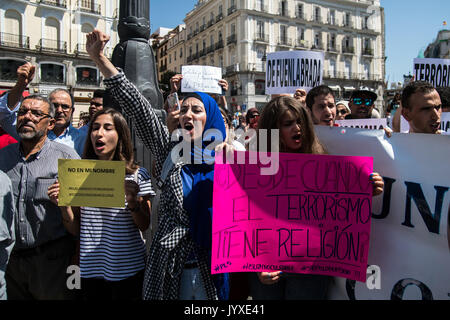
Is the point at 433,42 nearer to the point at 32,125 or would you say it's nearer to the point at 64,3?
the point at 64,3

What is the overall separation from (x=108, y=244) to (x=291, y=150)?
1.22 metres

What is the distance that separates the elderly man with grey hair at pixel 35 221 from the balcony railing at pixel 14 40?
1075 inches

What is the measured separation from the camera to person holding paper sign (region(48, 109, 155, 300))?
196 cm

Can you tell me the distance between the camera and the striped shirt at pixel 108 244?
1971 mm

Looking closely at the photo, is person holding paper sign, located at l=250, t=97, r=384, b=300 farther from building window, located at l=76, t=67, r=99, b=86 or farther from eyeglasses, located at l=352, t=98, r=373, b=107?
building window, located at l=76, t=67, r=99, b=86

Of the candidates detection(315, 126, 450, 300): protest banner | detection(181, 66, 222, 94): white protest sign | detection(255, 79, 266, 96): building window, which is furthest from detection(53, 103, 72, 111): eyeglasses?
detection(255, 79, 266, 96): building window

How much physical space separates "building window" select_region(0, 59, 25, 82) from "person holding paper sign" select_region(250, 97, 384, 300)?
88.6ft

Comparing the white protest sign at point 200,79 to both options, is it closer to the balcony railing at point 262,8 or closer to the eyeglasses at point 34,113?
the eyeglasses at point 34,113

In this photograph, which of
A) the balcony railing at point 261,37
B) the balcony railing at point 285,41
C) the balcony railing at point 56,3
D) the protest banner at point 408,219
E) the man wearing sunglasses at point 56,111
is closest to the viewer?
the protest banner at point 408,219

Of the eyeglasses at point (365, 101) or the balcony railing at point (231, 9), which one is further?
the balcony railing at point (231, 9)

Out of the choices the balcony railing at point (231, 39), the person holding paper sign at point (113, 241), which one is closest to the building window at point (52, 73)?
the balcony railing at point (231, 39)

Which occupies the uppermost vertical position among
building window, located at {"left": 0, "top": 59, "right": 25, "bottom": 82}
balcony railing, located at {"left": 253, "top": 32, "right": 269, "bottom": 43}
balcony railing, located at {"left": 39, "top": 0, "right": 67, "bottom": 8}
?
balcony railing, located at {"left": 253, "top": 32, "right": 269, "bottom": 43}

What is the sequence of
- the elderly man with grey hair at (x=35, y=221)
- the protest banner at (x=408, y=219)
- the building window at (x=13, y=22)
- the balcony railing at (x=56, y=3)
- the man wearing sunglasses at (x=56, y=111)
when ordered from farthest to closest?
the balcony railing at (x=56, y=3) → the building window at (x=13, y=22) → the man wearing sunglasses at (x=56, y=111) → the elderly man with grey hair at (x=35, y=221) → the protest banner at (x=408, y=219)

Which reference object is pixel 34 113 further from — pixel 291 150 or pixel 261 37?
pixel 261 37
